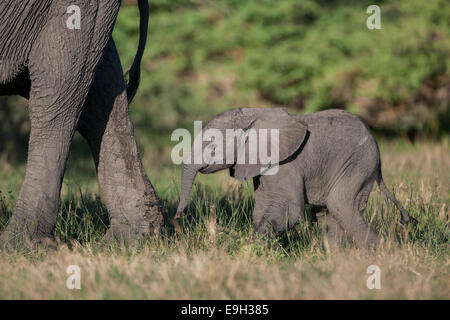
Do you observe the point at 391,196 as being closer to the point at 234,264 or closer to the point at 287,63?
the point at 234,264

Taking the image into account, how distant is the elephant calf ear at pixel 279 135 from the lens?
16.1ft

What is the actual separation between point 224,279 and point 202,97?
7.96 metres

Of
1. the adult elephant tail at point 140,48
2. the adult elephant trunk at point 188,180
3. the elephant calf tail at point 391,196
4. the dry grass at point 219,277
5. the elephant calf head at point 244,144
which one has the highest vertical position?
the adult elephant tail at point 140,48

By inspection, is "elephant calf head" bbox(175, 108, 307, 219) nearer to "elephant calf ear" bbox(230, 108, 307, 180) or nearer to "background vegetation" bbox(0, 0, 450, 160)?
"elephant calf ear" bbox(230, 108, 307, 180)

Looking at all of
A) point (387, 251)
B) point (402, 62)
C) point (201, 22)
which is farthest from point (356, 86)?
point (387, 251)

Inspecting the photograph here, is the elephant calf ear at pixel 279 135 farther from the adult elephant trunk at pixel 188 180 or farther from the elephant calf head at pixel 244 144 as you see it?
the adult elephant trunk at pixel 188 180

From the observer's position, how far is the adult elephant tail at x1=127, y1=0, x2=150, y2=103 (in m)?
5.52

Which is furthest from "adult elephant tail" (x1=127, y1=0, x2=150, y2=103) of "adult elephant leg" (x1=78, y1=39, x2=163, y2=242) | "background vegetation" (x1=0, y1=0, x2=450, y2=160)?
"background vegetation" (x1=0, y1=0, x2=450, y2=160)

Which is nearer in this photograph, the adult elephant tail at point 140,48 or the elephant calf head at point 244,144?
the elephant calf head at point 244,144

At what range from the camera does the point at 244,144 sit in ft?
16.5

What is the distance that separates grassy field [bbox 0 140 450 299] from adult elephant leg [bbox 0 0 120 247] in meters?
0.22

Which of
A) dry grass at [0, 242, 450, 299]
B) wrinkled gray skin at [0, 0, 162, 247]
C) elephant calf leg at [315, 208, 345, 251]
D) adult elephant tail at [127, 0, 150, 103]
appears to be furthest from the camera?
adult elephant tail at [127, 0, 150, 103]

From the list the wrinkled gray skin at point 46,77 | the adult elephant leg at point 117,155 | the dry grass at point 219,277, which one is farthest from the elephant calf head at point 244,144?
the wrinkled gray skin at point 46,77
